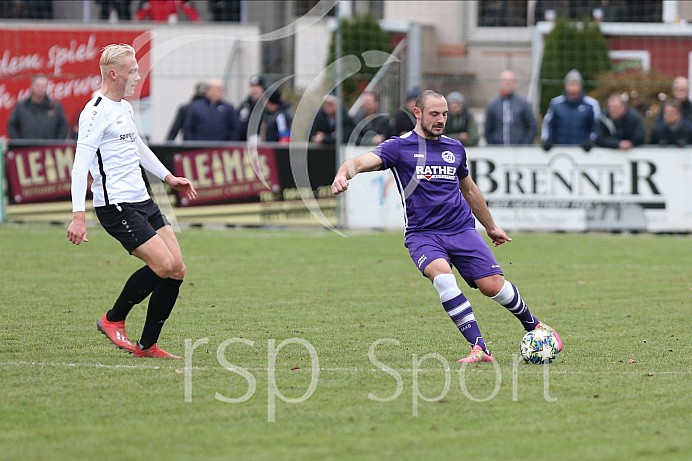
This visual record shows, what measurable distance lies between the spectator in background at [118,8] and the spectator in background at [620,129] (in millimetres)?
13007

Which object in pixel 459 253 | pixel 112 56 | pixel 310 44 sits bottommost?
pixel 459 253

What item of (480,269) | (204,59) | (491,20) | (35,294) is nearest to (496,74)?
(491,20)

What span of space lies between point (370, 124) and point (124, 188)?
10.9m

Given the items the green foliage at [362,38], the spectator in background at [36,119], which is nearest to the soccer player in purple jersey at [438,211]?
the spectator in background at [36,119]

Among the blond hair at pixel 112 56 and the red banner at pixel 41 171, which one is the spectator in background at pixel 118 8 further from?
the blond hair at pixel 112 56

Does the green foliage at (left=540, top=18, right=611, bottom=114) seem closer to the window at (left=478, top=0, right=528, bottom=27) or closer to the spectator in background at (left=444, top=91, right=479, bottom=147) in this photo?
the window at (left=478, top=0, right=528, bottom=27)

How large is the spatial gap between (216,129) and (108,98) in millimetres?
11087

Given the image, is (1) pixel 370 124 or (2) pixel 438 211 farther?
(1) pixel 370 124

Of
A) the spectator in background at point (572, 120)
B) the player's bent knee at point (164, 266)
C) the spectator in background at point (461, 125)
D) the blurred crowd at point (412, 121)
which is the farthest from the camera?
the spectator in background at point (461, 125)

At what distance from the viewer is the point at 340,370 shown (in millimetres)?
6703

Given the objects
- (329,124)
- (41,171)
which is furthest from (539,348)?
(41,171)

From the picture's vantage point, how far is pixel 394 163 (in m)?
7.46

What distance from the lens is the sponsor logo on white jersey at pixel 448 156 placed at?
7480 mm

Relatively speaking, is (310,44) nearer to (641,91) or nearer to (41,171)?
(641,91)
